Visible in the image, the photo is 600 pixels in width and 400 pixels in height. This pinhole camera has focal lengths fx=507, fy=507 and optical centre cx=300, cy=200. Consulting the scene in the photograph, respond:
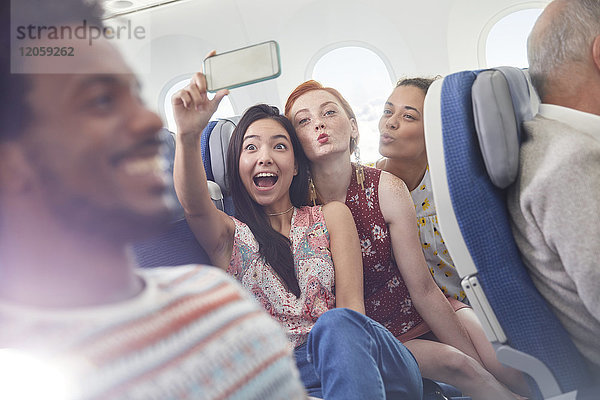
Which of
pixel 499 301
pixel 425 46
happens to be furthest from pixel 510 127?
pixel 425 46

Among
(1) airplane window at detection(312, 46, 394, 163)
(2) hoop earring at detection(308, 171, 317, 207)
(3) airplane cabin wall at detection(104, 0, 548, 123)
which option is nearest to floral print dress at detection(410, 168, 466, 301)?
(2) hoop earring at detection(308, 171, 317, 207)

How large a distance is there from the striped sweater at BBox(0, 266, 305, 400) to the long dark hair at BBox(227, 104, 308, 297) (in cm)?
92

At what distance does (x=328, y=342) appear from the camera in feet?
2.85

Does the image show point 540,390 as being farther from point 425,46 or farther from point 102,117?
point 425,46

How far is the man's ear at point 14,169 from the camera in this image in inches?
10.0

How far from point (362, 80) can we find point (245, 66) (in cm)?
527

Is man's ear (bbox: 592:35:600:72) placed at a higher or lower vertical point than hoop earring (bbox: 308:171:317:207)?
higher

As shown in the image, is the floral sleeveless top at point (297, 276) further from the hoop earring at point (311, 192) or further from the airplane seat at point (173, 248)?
the hoop earring at point (311, 192)

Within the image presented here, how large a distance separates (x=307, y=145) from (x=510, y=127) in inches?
27.5

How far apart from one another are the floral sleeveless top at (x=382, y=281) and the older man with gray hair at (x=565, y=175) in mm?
548

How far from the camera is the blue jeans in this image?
795 millimetres

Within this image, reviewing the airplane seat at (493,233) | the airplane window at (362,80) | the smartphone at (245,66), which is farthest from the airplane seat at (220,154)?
the airplane window at (362,80)

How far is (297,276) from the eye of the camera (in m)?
1.30

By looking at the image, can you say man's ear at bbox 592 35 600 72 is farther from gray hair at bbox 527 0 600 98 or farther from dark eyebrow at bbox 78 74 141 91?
dark eyebrow at bbox 78 74 141 91
